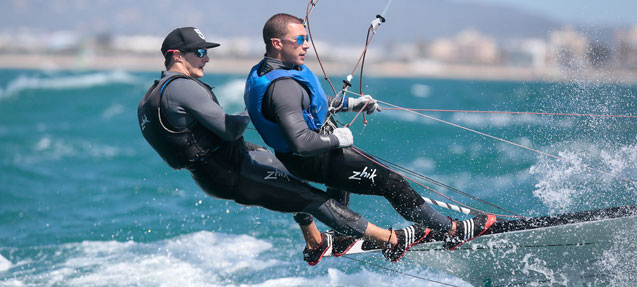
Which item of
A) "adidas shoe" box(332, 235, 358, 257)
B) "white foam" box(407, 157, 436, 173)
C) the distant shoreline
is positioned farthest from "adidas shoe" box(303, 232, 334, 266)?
the distant shoreline

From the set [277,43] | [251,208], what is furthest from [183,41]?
[251,208]

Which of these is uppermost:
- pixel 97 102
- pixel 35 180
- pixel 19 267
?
pixel 97 102

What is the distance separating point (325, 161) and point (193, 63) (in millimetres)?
1012

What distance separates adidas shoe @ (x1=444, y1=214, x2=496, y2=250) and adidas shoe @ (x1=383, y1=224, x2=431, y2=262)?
0.59ft

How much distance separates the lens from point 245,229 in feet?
23.4

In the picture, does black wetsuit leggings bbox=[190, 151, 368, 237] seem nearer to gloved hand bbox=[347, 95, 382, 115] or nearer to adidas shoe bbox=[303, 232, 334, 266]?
adidas shoe bbox=[303, 232, 334, 266]

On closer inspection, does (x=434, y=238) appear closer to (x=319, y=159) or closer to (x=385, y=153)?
(x=319, y=159)

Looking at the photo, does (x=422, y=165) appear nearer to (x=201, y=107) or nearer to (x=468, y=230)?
(x=468, y=230)

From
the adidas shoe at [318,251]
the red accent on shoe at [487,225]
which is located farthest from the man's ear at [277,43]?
the red accent on shoe at [487,225]

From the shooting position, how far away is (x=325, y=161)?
3965 millimetres

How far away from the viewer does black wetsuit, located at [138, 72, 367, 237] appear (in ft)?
12.2

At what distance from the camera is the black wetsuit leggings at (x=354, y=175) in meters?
3.97

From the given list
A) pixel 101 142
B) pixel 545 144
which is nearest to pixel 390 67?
pixel 101 142

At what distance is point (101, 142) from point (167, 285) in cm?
1245
